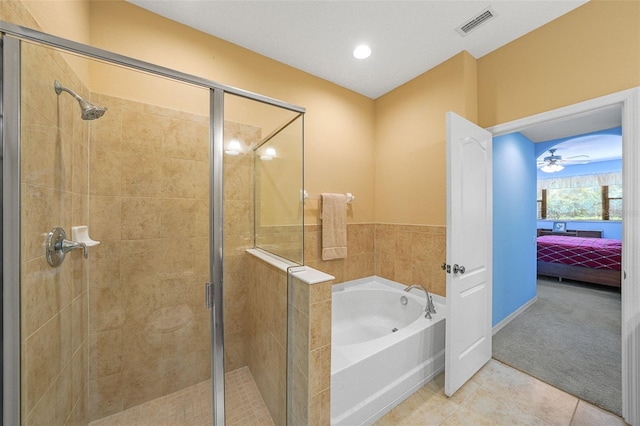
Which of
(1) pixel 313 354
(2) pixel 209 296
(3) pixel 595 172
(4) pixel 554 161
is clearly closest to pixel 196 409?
(2) pixel 209 296

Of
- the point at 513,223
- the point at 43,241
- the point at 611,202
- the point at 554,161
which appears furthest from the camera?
the point at 611,202

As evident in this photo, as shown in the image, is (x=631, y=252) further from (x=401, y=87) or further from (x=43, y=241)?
(x=43, y=241)

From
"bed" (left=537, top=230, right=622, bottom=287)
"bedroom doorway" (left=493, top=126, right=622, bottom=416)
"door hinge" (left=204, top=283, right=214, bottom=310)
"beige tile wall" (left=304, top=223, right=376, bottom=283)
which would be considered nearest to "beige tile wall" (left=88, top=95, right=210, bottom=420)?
"door hinge" (left=204, top=283, right=214, bottom=310)

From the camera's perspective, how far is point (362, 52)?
6.91ft

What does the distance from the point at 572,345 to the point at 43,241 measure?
399 centimetres

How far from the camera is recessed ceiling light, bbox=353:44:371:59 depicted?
205cm

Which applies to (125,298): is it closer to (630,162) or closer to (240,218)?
(240,218)

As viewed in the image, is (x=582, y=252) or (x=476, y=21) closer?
(x=476, y=21)

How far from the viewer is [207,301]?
135 cm

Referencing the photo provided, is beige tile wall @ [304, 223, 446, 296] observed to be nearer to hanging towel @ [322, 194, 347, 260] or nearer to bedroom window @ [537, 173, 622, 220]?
hanging towel @ [322, 194, 347, 260]

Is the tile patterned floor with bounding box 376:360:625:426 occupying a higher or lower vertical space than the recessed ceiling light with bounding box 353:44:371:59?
lower

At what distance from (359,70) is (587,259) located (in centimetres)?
475

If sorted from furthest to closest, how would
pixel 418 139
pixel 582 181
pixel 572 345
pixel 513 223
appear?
pixel 582 181 → pixel 513 223 → pixel 418 139 → pixel 572 345

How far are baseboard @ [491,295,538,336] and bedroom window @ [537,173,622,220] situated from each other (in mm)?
4533
